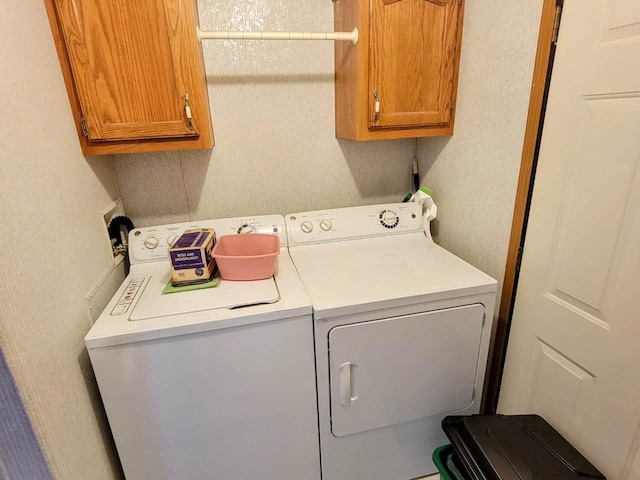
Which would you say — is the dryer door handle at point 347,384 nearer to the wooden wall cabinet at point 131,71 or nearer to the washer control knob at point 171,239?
the washer control knob at point 171,239

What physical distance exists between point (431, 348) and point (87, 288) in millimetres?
1266

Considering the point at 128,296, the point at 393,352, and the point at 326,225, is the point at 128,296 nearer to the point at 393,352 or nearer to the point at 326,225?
the point at 326,225

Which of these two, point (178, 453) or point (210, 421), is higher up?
point (210, 421)

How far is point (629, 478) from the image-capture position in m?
1.00

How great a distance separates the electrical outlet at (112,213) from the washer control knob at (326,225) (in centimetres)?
93

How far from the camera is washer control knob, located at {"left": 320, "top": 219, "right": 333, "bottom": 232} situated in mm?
1714

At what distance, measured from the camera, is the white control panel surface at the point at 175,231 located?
1.54 meters

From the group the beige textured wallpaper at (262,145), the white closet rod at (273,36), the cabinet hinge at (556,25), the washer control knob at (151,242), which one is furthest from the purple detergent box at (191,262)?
the cabinet hinge at (556,25)

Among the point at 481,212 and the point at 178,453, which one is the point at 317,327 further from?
the point at 481,212

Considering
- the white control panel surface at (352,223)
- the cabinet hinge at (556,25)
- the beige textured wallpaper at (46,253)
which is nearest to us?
the beige textured wallpaper at (46,253)

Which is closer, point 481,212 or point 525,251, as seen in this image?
point 525,251

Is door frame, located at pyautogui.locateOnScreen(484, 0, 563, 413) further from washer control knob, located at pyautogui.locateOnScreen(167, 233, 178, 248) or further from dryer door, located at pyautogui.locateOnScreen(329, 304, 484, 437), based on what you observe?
washer control knob, located at pyautogui.locateOnScreen(167, 233, 178, 248)

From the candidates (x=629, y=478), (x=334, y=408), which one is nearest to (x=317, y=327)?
(x=334, y=408)

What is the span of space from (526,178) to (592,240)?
31 cm
